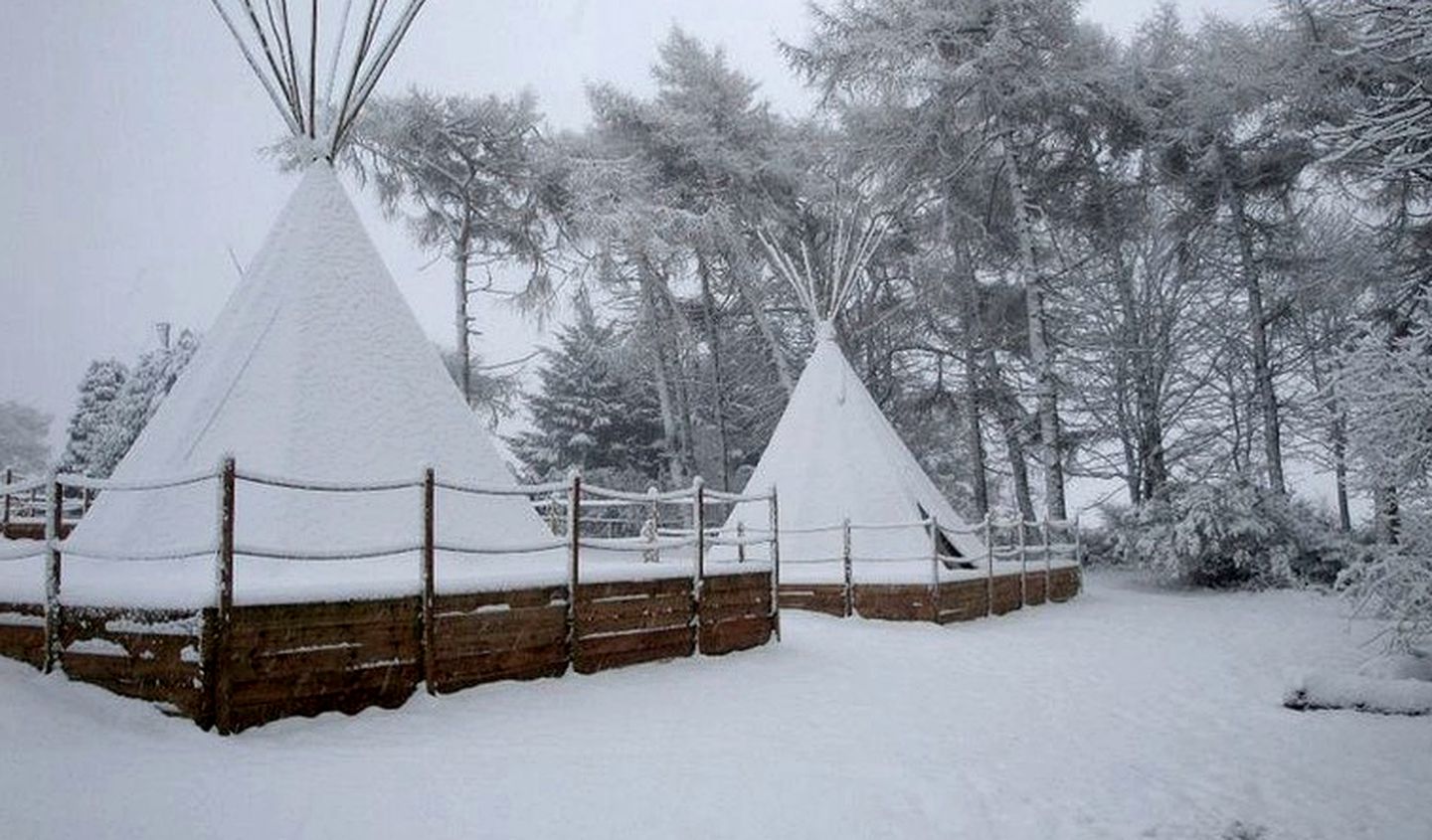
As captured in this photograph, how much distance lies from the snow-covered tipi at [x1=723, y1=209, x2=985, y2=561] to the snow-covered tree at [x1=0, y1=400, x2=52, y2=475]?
47255 mm

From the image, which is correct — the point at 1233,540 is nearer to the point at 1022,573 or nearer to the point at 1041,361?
the point at 1041,361

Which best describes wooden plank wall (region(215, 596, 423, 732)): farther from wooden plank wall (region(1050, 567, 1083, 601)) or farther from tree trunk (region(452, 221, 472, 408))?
tree trunk (region(452, 221, 472, 408))

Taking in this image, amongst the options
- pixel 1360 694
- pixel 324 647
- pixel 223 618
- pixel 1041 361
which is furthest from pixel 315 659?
pixel 1041 361

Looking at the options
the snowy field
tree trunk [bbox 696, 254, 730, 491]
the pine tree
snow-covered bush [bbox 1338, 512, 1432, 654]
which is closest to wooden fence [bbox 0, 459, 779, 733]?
the snowy field

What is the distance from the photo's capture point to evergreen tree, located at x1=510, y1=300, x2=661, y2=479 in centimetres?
2786

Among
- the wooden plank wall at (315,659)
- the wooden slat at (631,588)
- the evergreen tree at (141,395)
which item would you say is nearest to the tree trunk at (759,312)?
the evergreen tree at (141,395)

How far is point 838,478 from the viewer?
1517 centimetres

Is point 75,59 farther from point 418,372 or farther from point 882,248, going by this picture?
point 418,372

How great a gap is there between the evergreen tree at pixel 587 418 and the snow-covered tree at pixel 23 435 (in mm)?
34618

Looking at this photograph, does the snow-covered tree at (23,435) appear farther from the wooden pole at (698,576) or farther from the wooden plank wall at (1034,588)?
the wooden pole at (698,576)

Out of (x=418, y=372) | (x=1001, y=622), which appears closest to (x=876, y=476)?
(x=1001, y=622)

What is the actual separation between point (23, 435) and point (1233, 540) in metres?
56.8

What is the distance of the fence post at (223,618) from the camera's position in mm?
5141

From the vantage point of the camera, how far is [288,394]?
7727 millimetres
